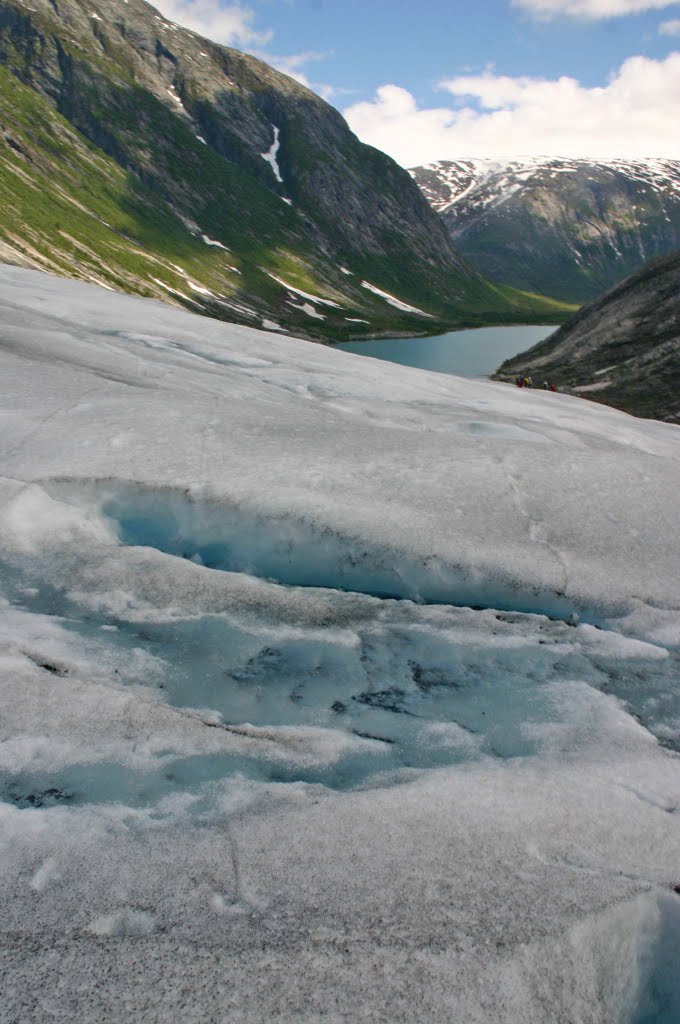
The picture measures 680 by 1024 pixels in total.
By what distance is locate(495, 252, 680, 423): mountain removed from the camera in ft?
137

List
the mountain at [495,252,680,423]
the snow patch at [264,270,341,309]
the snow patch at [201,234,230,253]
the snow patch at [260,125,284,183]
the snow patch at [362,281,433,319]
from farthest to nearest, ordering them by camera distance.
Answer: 1. the snow patch at [260,125,284,183]
2. the snow patch at [362,281,433,319]
3. the snow patch at [201,234,230,253]
4. the snow patch at [264,270,341,309]
5. the mountain at [495,252,680,423]

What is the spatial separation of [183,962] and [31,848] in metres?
1.10

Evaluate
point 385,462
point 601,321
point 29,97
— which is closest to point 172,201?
point 29,97

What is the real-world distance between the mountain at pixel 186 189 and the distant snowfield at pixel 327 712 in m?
86.5

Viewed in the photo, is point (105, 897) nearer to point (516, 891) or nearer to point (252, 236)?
point (516, 891)

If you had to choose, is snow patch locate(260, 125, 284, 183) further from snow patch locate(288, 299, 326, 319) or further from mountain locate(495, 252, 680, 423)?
mountain locate(495, 252, 680, 423)

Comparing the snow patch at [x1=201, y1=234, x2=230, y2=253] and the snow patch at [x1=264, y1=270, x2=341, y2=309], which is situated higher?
the snow patch at [x1=201, y1=234, x2=230, y2=253]

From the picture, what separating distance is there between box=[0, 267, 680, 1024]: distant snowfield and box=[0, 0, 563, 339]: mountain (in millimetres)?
86508

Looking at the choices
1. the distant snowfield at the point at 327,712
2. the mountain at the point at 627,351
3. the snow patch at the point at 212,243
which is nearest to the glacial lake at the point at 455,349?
the mountain at the point at 627,351

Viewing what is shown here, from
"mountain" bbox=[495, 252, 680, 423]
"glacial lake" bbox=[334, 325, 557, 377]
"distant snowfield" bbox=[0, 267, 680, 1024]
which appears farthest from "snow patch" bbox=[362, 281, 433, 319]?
"distant snowfield" bbox=[0, 267, 680, 1024]

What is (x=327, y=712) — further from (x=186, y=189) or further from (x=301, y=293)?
(x=186, y=189)

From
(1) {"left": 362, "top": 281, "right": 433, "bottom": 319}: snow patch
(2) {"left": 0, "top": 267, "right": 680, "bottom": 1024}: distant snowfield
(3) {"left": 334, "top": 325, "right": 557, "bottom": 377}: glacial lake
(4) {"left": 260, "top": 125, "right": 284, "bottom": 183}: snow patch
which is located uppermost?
(4) {"left": 260, "top": 125, "right": 284, "bottom": 183}: snow patch

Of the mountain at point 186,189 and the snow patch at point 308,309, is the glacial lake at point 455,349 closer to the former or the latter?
the mountain at point 186,189

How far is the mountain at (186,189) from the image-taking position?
107312mm
